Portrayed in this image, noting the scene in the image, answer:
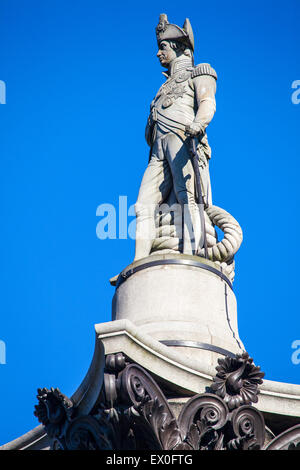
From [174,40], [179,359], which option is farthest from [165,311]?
[174,40]

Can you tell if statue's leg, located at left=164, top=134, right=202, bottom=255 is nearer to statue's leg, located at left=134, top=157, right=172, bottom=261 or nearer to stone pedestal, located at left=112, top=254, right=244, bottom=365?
statue's leg, located at left=134, top=157, right=172, bottom=261

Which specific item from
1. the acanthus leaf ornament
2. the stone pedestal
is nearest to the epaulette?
the stone pedestal

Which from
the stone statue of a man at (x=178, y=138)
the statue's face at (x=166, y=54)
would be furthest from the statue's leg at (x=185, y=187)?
the statue's face at (x=166, y=54)

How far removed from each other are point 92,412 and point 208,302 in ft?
9.43

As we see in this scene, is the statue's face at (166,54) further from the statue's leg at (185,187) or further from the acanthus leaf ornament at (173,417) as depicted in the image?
the acanthus leaf ornament at (173,417)

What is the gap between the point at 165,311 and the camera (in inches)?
577

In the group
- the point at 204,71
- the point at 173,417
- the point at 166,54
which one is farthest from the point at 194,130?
the point at 173,417

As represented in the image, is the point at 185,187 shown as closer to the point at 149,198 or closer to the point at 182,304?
the point at 149,198

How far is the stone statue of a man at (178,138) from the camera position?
54.4 feet

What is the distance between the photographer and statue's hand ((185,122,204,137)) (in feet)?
54.3

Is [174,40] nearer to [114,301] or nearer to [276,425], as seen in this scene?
[114,301]

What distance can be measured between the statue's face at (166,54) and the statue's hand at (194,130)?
2952 millimetres

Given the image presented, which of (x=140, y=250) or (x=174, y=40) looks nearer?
(x=140, y=250)
